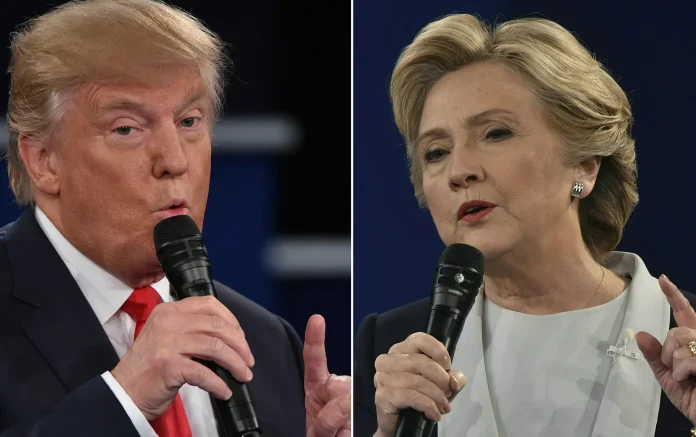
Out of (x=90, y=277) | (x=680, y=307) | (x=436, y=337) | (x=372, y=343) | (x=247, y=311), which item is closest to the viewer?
(x=436, y=337)

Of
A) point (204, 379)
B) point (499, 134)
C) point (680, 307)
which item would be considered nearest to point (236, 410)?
point (204, 379)

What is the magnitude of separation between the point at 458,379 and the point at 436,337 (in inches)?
6.8

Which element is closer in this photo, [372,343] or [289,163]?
[372,343]

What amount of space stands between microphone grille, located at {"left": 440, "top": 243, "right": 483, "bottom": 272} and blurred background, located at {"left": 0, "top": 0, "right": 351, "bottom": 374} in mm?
449

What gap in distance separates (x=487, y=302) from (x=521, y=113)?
44 cm

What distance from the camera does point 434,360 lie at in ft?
7.33

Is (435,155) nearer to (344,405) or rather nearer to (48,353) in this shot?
(344,405)

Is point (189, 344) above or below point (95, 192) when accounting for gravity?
below

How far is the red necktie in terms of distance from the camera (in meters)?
2.35

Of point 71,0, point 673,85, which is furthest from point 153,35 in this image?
point 673,85

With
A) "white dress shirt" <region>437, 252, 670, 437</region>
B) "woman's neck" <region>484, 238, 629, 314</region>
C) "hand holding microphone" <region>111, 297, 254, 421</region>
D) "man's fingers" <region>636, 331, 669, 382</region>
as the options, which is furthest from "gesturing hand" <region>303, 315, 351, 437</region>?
"man's fingers" <region>636, 331, 669, 382</region>

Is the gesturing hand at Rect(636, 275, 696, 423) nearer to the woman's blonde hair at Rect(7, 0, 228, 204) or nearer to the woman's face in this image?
the woman's face

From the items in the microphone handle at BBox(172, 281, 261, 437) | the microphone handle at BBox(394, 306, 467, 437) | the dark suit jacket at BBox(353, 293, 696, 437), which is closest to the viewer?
the microphone handle at BBox(172, 281, 261, 437)

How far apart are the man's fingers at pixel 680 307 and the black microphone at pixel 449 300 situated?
0.43m
